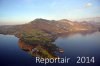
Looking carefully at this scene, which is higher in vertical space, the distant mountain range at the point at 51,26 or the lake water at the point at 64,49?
the distant mountain range at the point at 51,26

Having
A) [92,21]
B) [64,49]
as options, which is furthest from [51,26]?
[92,21]

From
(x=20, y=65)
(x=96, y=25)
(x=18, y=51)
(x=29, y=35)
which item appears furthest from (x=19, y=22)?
(x=96, y=25)

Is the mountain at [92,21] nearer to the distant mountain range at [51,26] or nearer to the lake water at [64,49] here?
the distant mountain range at [51,26]

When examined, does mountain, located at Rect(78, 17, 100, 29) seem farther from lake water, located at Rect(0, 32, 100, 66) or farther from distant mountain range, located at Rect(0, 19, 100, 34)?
lake water, located at Rect(0, 32, 100, 66)

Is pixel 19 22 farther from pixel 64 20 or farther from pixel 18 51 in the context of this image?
pixel 64 20

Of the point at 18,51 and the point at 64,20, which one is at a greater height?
the point at 64,20

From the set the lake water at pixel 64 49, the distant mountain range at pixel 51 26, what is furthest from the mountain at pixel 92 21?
the lake water at pixel 64 49

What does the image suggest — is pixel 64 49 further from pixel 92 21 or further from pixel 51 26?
pixel 92 21

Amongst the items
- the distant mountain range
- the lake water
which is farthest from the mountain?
the lake water
